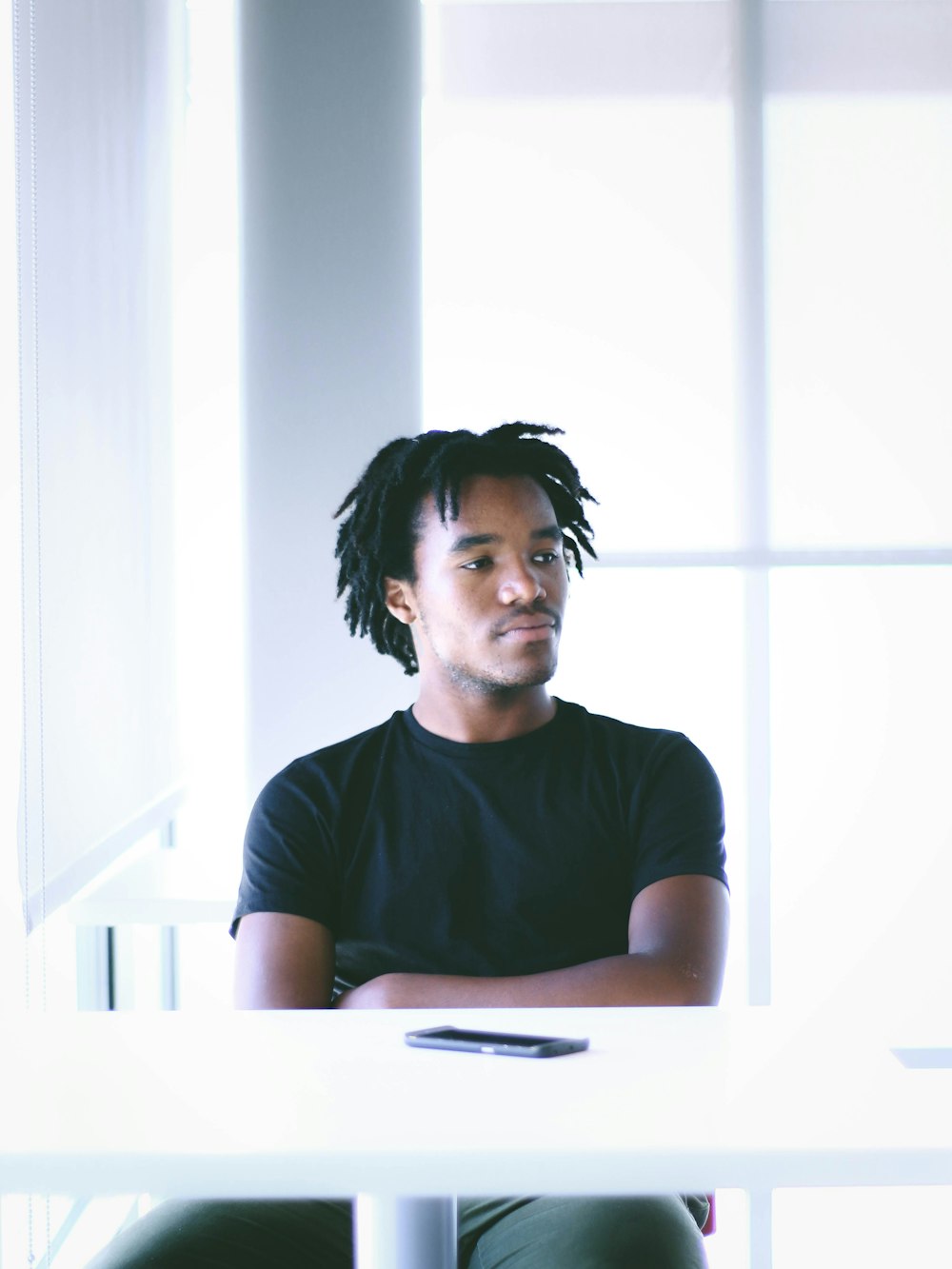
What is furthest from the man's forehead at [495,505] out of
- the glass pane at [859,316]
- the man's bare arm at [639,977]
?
the glass pane at [859,316]

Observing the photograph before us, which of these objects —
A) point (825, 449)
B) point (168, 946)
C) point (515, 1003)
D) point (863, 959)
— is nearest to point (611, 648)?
point (825, 449)

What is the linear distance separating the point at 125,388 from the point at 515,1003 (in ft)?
5.38

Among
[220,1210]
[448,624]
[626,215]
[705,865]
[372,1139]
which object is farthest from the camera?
[626,215]

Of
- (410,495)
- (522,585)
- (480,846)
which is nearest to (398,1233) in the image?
(480,846)

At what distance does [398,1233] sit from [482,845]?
2.15 feet

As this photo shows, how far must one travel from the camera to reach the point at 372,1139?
3.09 ft

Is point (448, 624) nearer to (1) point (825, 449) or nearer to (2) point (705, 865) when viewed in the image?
(2) point (705, 865)

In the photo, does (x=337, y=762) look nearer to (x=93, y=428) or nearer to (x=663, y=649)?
(x=93, y=428)

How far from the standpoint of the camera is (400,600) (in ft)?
6.77

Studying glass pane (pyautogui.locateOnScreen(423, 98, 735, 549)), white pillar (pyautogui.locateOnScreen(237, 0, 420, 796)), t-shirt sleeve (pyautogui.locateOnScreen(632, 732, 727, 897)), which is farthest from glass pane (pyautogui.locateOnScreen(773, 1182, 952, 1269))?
t-shirt sleeve (pyautogui.locateOnScreen(632, 732, 727, 897))

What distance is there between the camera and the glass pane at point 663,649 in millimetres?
3275

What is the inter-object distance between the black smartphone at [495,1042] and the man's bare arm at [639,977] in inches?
10.4

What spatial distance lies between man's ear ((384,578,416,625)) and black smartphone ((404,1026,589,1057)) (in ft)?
2.91

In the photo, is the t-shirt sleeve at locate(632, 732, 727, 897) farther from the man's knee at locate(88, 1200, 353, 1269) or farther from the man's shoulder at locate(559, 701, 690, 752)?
the man's knee at locate(88, 1200, 353, 1269)
